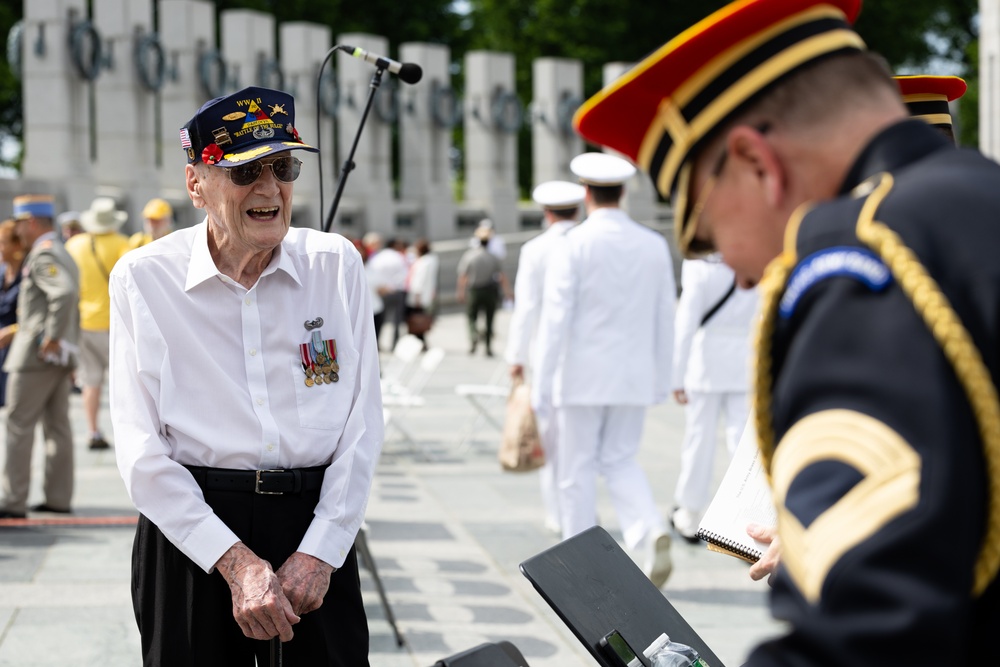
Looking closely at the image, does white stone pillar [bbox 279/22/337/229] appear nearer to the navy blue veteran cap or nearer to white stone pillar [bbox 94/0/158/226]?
white stone pillar [bbox 94/0/158/226]

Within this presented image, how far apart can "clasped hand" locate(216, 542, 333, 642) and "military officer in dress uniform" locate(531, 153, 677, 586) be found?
13.2 feet

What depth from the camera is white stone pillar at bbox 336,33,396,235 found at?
29328mm

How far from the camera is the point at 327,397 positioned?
3150mm

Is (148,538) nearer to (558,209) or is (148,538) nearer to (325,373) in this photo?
(325,373)

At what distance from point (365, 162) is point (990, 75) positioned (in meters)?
19.1

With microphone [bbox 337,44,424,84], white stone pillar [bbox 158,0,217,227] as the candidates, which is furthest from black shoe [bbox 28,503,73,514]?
white stone pillar [bbox 158,0,217,227]

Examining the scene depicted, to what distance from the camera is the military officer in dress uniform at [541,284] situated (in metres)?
7.64

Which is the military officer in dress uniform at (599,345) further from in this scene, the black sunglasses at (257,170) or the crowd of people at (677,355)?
the black sunglasses at (257,170)

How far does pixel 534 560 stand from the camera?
2.48m

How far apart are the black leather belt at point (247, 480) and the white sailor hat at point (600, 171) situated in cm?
423

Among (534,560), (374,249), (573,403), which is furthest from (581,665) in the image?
(374,249)

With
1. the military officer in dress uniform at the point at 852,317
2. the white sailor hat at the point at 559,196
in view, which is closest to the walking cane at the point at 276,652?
the military officer in dress uniform at the point at 852,317

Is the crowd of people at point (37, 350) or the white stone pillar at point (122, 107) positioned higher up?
the white stone pillar at point (122, 107)

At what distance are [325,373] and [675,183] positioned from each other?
173 centimetres
